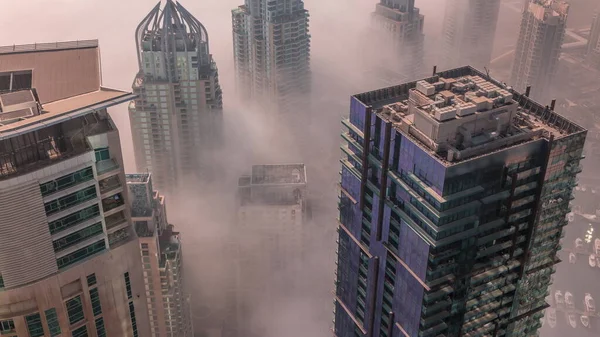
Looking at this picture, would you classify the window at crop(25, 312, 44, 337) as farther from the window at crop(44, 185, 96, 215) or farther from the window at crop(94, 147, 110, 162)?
the window at crop(94, 147, 110, 162)

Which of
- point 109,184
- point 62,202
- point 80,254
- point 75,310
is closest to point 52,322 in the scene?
point 75,310

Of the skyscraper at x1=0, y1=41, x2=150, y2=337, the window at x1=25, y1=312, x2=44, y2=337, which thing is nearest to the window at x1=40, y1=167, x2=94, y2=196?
the skyscraper at x1=0, y1=41, x2=150, y2=337

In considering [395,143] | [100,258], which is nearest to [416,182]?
[395,143]

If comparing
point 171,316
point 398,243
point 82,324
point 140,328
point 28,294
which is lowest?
point 171,316

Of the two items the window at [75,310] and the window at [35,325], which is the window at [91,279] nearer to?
the window at [75,310]

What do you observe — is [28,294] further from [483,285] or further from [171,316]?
[171,316]

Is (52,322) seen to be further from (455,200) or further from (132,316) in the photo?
(455,200)
